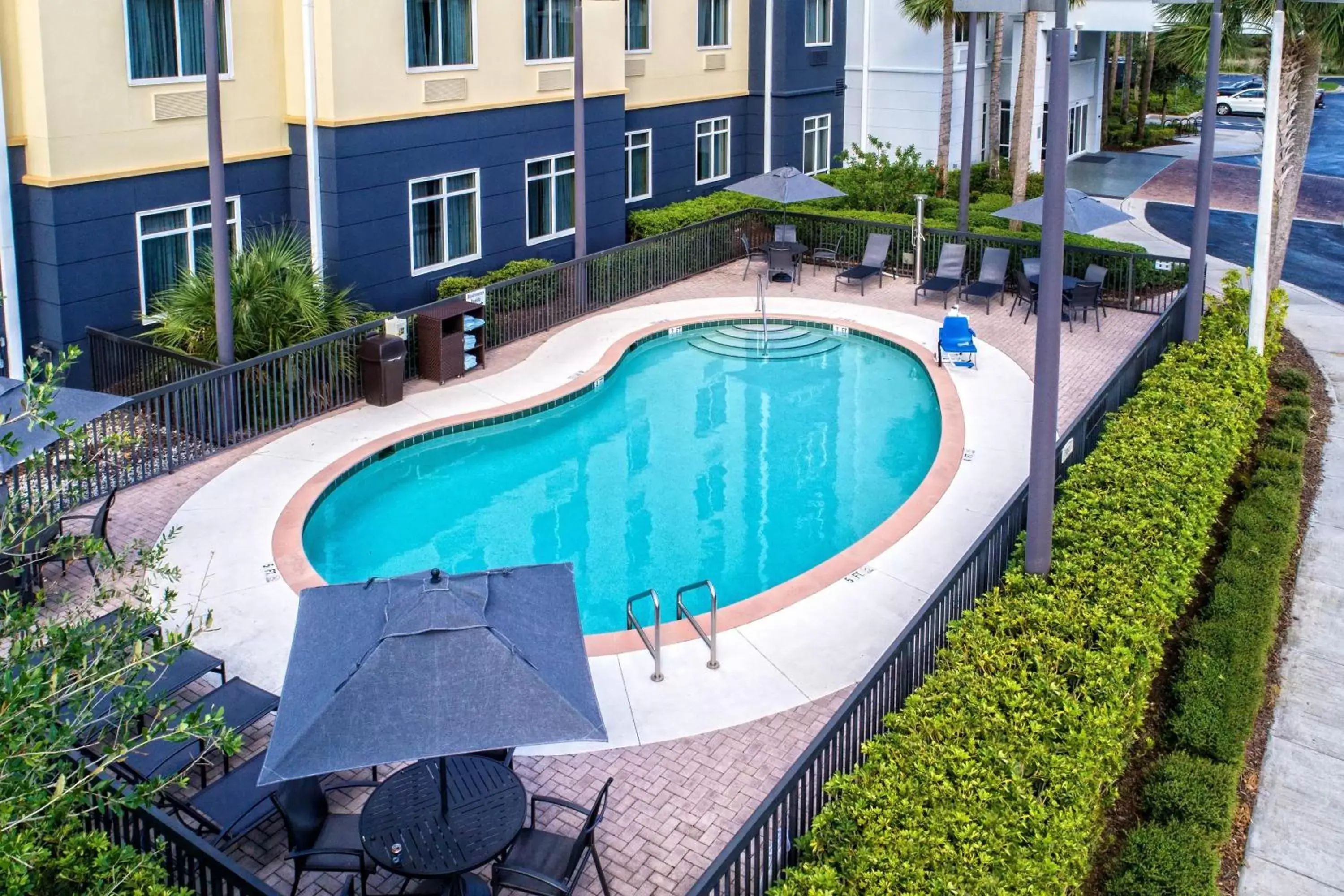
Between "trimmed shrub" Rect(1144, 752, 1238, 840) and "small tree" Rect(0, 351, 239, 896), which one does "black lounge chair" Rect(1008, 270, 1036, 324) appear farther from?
"small tree" Rect(0, 351, 239, 896)

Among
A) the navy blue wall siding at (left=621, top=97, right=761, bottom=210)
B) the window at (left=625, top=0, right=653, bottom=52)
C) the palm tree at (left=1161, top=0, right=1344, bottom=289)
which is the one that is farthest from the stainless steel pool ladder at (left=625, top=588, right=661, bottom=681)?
the window at (left=625, top=0, right=653, bottom=52)

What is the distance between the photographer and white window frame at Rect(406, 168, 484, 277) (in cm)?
2217

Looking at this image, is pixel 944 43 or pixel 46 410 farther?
pixel 944 43

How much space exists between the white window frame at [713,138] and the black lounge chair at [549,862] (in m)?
23.4

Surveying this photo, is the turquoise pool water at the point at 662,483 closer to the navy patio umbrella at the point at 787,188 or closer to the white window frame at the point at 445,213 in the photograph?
the white window frame at the point at 445,213

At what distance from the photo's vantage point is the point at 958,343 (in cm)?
2058

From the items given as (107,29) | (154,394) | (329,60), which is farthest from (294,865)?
(329,60)

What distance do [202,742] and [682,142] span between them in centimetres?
2235

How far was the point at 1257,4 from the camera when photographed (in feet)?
66.7

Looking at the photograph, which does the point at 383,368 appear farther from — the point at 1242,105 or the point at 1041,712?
the point at 1242,105

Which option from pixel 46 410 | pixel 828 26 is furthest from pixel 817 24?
pixel 46 410

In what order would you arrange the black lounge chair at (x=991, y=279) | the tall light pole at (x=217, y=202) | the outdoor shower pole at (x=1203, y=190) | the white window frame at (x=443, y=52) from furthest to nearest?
the black lounge chair at (x=991, y=279)
the white window frame at (x=443, y=52)
the outdoor shower pole at (x=1203, y=190)
the tall light pole at (x=217, y=202)

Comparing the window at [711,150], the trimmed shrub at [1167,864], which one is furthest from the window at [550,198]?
the trimmed shrub at [1167,864]

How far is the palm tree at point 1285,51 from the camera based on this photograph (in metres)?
20.2
